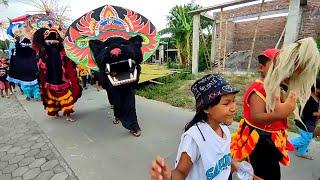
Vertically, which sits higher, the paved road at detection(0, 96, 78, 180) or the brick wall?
the brick wall

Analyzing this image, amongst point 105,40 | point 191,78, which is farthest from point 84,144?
point 191,78

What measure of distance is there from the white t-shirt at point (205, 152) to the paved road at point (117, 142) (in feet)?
4.59

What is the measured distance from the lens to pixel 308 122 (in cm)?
297

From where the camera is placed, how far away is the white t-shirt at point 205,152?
1487 millimetres

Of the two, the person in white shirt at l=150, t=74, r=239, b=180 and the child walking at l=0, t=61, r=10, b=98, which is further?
the child walking at l=0, t=61, r=10, b=98

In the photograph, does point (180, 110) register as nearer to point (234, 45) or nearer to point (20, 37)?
point (20, 37)

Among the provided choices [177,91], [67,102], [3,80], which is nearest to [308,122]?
[67,102]

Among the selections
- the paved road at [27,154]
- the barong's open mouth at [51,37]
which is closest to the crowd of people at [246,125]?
the paved road at [27,154]

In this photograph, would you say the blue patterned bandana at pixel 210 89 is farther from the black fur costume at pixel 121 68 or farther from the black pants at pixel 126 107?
the black pants at pixel 126 107

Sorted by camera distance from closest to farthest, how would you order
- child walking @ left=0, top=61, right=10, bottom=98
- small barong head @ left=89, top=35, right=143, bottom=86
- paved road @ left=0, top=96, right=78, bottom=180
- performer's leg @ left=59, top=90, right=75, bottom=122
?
paved road @ left=0, top=96, right=78, bottom=180
small barong head @ left=89, top=35, right=143, bottom=86
performer's leg @ left=59, top=90, right=75, bottom=122
child walking @ left=0, top=61, right=10, bottom=98

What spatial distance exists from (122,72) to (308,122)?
240 centimetres

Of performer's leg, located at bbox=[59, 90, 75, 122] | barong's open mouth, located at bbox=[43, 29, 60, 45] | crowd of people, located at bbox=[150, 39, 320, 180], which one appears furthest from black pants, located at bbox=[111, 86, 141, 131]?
crowd of people, located at bbox=[150, 39, 320, 180]

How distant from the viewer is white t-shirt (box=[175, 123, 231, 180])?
1487mm

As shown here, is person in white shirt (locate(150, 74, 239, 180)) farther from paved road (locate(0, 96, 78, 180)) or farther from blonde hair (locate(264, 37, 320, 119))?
paved road (locate(0, 96, 78, 180))
